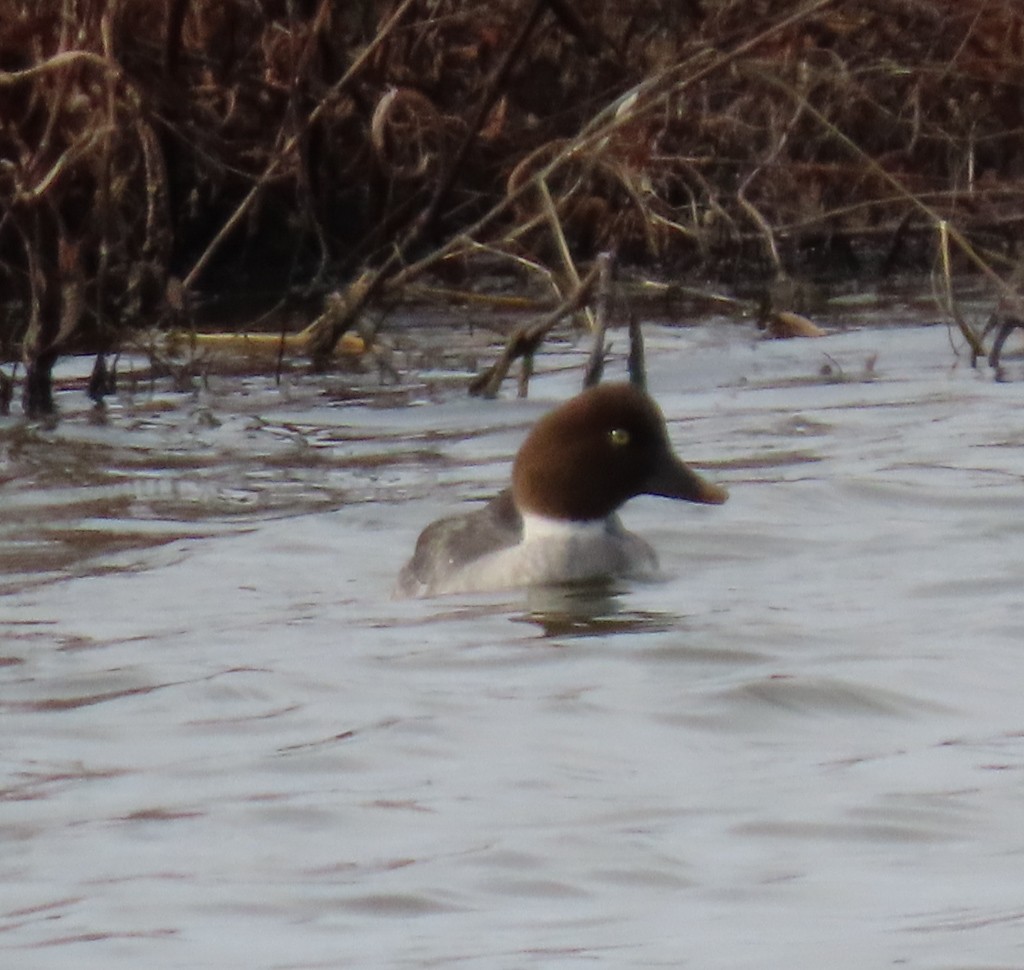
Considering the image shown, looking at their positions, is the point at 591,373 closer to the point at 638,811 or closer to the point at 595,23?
the point at 638,811

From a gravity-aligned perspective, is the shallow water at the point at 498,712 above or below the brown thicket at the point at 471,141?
below

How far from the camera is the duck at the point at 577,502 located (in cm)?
A: 735

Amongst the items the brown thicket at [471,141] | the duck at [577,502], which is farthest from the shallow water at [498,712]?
the brown thicket at [471,141]

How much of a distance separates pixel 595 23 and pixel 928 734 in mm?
9179

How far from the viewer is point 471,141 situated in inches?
435

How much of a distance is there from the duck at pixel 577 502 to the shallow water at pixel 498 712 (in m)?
0.13

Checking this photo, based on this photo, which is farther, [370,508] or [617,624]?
[370,508]

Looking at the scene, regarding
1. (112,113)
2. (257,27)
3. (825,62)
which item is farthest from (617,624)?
(825,62)

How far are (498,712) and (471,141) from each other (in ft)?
18.2

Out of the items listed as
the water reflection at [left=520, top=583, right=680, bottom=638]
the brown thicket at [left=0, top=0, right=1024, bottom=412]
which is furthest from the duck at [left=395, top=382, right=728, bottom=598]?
the brown thicket at [left=0, top=0, right=1024, bottom=412]

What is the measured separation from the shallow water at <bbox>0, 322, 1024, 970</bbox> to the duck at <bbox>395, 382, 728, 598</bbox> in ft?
0.44

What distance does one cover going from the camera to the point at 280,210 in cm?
1479

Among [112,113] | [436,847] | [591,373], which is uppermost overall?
[112,113]

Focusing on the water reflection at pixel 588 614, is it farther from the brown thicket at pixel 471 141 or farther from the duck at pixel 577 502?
the brown thicket at pixel 471 141
